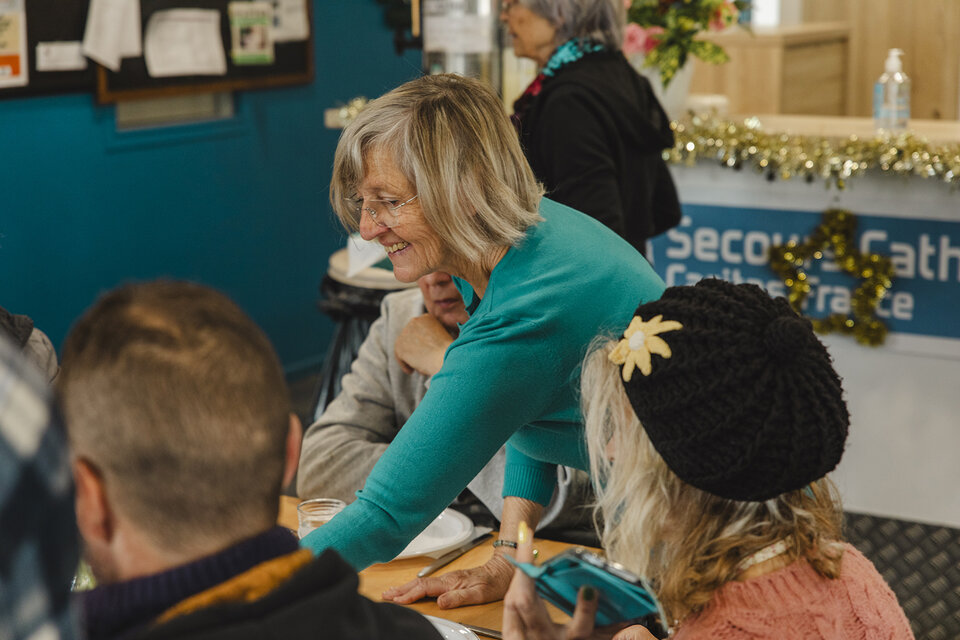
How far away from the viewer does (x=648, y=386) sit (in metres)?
1.11

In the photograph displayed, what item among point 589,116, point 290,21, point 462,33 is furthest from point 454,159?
point 290,21

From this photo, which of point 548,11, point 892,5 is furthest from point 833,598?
point 892,5

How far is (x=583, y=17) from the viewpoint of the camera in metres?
2.48

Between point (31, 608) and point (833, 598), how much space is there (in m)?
0.84

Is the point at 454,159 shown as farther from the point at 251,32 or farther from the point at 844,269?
the point at 251,32

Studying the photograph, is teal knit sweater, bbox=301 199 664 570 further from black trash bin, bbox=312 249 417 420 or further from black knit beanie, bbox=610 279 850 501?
black trash bin, bbox=312 249 417 420

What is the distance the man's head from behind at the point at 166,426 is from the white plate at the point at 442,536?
2.60ft

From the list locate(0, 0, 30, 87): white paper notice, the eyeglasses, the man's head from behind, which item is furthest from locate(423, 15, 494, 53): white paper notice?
the man's head from behind

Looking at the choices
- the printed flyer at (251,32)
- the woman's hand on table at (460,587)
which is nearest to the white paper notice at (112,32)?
the printed flyer at (251,32)

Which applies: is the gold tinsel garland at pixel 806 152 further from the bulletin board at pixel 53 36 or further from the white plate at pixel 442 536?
the bulletin board at pixel 53 36

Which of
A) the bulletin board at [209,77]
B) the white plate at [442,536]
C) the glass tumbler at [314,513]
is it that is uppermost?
the bulletin board at [209,77]

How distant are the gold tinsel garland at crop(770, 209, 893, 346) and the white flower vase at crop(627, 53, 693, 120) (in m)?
0.53

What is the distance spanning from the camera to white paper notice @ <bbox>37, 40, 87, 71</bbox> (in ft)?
12.4

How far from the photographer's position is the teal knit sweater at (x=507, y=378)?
1.29m
